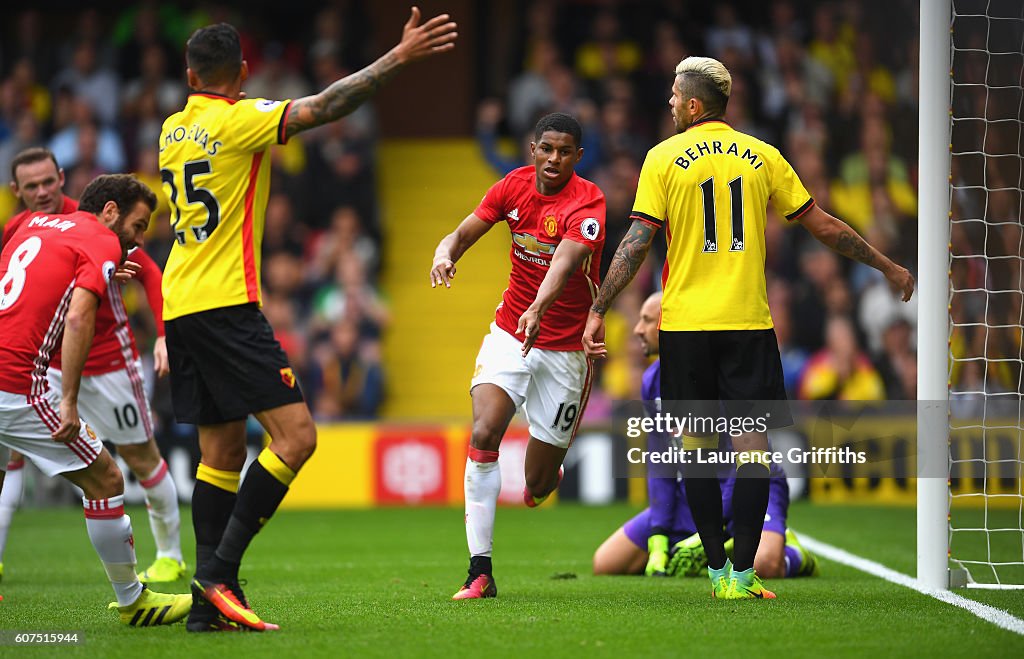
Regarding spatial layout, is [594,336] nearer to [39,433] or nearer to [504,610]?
[504,610]

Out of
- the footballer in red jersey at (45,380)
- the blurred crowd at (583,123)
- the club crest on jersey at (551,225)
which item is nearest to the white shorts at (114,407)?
the footballer in red jersey at (45,380)

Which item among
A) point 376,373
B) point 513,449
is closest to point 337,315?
point 376,373

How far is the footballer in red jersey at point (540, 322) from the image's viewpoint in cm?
672

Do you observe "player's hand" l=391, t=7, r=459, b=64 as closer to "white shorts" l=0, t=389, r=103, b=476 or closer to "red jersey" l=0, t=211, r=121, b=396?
"red jersey" l=0, t=211, r=121, b=396

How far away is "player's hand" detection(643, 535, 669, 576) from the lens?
7.94 m

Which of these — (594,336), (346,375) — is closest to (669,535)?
(594,336)

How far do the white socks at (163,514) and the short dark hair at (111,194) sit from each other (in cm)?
251

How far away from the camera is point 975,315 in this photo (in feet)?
39.8

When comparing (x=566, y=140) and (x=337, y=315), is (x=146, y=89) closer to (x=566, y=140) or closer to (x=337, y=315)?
(x=337, y=315)

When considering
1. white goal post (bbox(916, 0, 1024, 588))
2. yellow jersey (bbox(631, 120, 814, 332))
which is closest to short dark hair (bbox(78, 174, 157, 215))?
yellow jersey (bbox(631, 120, 814, 332))

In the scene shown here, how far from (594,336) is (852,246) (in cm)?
134

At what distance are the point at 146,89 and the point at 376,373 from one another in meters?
5.01

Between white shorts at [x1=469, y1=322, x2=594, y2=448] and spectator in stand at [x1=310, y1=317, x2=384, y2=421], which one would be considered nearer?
white shorts at [x1=469, y1=322, x2=594, y2=448]

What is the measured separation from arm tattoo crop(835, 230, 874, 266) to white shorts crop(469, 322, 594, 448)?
4.85ft
